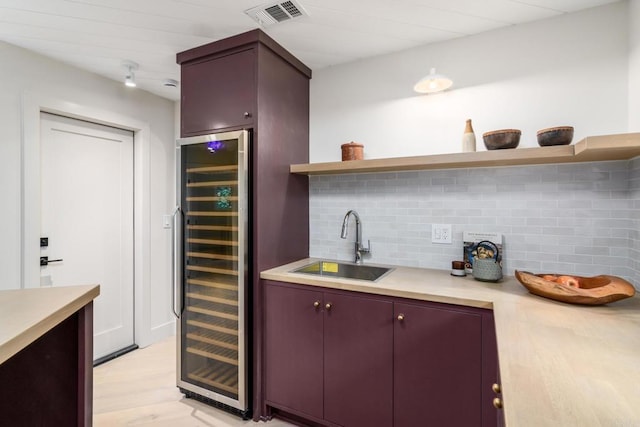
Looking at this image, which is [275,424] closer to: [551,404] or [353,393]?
[353,393]

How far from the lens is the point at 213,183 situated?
7.10 feet

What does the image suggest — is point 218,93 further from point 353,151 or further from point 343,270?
point 343,270

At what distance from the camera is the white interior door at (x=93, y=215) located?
2389 mm

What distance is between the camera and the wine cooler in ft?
6.72

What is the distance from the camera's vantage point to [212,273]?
2.19m

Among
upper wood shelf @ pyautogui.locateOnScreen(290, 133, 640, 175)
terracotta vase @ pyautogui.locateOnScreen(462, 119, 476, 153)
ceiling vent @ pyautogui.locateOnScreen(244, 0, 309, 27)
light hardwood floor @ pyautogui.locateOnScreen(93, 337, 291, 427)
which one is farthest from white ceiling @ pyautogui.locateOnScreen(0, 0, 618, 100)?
light hardwood floor @ pyautogui.locateOnScreen(93, 337, 291, 427)

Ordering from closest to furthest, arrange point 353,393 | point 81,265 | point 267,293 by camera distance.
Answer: point 353,393
point 267,293
point 81,265

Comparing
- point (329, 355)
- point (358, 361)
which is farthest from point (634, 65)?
point (329, 355)

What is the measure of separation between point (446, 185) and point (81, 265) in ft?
9.73

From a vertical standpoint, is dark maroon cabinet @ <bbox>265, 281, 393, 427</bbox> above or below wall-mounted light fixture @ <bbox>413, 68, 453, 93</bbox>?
below

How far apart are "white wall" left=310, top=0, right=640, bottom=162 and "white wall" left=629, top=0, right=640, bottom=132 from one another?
4 centimetres

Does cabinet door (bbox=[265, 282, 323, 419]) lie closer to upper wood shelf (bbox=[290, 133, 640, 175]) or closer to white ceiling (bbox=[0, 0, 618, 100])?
upper wood shelf (bbox=[290, 133, 640, 175])

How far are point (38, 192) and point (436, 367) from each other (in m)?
2.87

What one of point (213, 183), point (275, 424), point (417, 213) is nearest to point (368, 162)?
point (417, 213)
